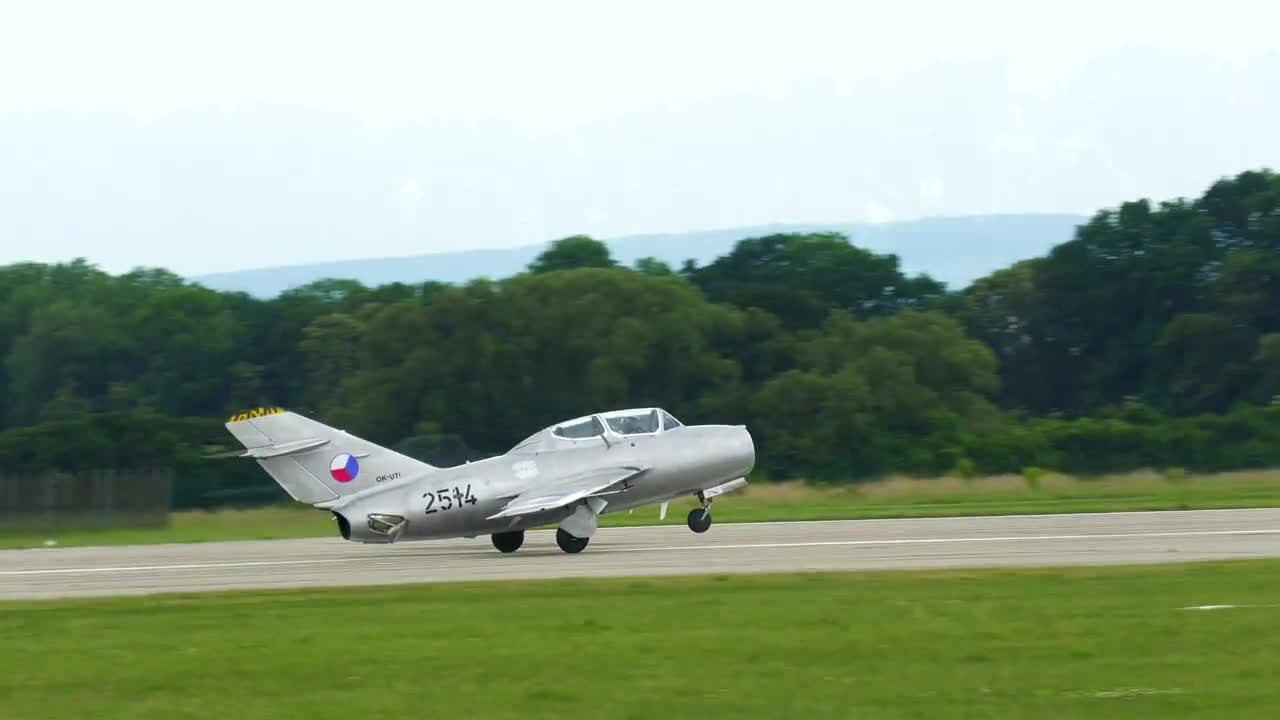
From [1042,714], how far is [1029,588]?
8.38 m

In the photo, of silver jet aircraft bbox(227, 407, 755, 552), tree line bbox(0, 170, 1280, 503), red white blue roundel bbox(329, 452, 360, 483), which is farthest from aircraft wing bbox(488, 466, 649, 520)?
tree line bbox(0, 170, 1280, 503)

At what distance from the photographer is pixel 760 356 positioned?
74.9 metres

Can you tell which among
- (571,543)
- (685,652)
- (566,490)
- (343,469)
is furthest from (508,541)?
(685,652)

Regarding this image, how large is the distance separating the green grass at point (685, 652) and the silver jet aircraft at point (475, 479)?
615 cm

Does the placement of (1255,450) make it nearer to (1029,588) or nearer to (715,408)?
(715,408)

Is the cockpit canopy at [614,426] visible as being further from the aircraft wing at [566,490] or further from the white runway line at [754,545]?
the white runway line at [754,545]

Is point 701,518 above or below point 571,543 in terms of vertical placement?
above

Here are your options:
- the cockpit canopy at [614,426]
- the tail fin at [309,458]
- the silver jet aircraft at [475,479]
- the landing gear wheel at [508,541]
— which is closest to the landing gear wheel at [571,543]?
the silver jet aircraft at [475,479]

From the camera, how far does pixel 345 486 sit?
89.5ft

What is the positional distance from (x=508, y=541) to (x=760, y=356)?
46.7m

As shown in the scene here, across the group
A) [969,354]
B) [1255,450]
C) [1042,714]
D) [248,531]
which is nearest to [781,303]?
[969,354]

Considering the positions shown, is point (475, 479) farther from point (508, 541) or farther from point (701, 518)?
point (701, 518)

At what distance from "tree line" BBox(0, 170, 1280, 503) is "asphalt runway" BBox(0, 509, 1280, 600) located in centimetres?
1488

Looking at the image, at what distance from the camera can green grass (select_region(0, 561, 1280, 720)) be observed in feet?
39.3
